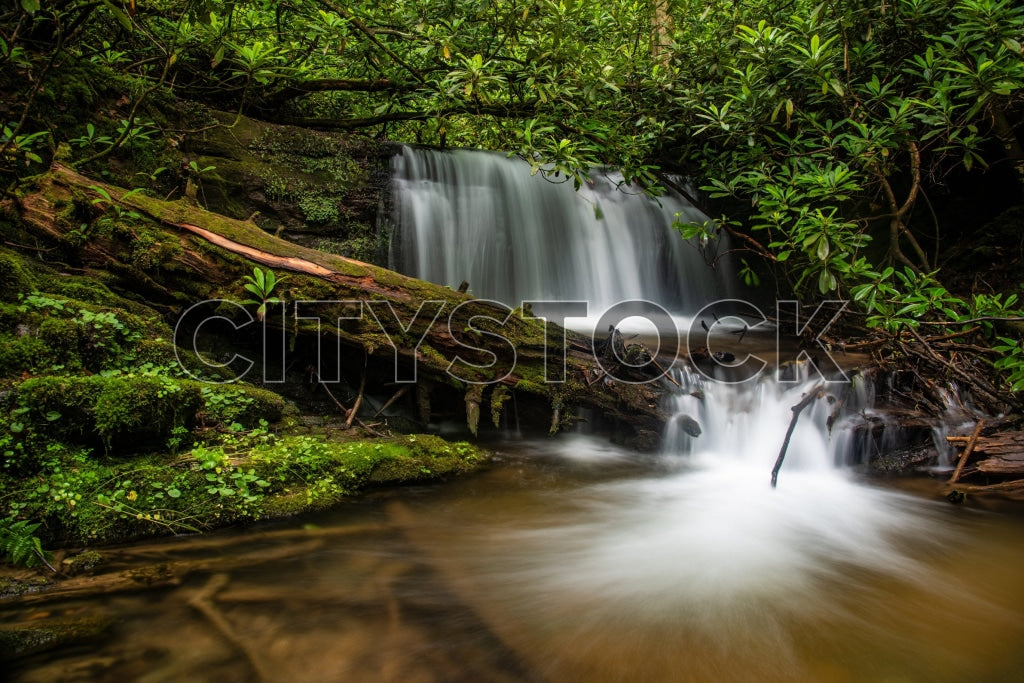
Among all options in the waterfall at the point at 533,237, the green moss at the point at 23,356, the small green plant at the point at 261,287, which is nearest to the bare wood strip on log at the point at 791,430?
the waterfall at the point at 533,237

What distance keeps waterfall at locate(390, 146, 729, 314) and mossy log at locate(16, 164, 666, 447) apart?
2.16 m

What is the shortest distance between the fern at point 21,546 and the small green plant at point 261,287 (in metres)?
1.80

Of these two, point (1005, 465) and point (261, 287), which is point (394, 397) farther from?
point (1005, 465)

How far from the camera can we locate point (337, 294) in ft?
13.3

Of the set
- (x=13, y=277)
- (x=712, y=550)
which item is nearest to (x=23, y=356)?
(x=13, y=277)

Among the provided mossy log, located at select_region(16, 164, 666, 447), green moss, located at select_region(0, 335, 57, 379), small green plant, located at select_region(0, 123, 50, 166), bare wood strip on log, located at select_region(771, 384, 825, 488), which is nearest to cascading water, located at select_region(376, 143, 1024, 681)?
bare wood strip on log, located at select_region(771, 384, 825, 488)

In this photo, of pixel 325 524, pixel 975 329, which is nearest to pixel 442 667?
pixel 325 524

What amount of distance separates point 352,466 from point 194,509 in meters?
0.93

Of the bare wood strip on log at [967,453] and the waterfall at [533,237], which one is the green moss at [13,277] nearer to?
the waterfall at [533,237]

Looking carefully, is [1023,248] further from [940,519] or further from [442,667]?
[442,667]

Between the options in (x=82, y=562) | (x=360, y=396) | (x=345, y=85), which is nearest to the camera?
(x=82, y=562)

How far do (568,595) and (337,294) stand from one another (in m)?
2.62

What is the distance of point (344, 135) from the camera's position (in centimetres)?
674

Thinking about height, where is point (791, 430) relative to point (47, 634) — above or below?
above
